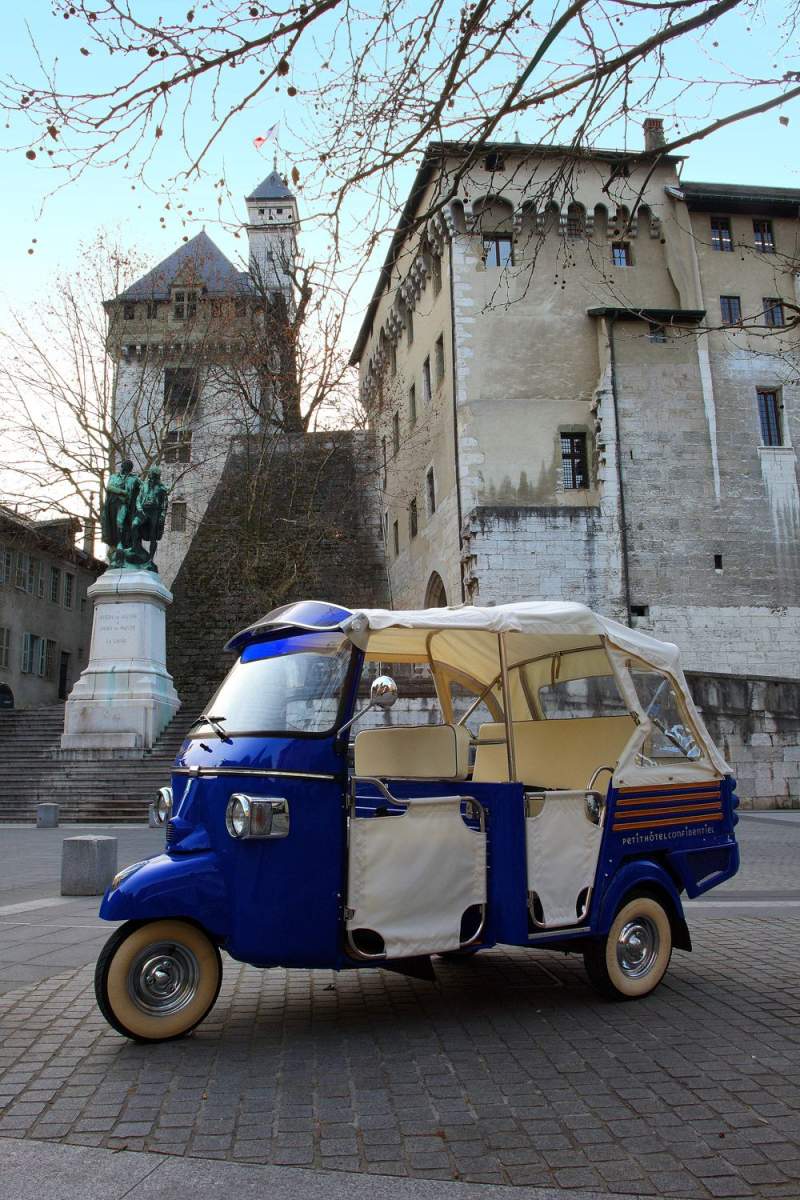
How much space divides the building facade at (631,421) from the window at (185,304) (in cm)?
969

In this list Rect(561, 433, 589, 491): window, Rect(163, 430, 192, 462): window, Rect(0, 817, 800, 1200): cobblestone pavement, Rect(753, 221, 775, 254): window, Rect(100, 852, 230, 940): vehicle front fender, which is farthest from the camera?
Rect(163, 430, 192, 462): window

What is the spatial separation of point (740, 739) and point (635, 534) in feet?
28.8

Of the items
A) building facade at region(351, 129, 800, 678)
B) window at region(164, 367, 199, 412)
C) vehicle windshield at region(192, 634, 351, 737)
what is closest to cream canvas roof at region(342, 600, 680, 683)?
vehicle windshield at region(192, 634, 351, 737)

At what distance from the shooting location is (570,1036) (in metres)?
4.73

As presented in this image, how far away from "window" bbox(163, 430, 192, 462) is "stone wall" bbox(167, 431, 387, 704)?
2142 mm

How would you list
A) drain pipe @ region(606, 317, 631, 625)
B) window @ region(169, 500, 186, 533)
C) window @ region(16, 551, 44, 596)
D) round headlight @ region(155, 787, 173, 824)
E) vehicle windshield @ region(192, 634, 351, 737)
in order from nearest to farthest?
1. vehicle windshield @ region(192, 634, 351, 737)
2. round headlight @ region(155, 787, 173, 824)
3. drain pipe @ region(606, 317, 631, 625)
4. window @ region(16, 551, 44, 596)
5. window @ region(169, 500, 186, 533)

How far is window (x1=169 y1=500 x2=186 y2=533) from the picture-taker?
144 feet

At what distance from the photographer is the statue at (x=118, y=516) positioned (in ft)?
80.6

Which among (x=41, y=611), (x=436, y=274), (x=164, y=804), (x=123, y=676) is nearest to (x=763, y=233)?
(x=436, y=274)

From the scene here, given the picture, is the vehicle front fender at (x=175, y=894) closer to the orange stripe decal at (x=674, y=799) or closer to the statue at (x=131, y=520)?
the orange stripe decal at (x=674, y=799)

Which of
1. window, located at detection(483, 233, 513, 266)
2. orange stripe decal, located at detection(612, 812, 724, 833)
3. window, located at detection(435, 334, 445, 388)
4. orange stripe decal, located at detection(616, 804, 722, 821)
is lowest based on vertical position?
orange stripe decal, located at detection(612, 812, 724, 833)

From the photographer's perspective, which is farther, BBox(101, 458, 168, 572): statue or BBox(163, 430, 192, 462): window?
BBox(163, 430, 192, 462): window

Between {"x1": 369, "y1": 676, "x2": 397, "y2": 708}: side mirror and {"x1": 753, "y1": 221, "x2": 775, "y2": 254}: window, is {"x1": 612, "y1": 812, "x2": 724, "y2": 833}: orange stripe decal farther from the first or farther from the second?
{"x1": 753, "y1": 221, "x2": 775, "y2": 254}: window

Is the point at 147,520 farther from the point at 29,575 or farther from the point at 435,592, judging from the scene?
the point at 29,575
